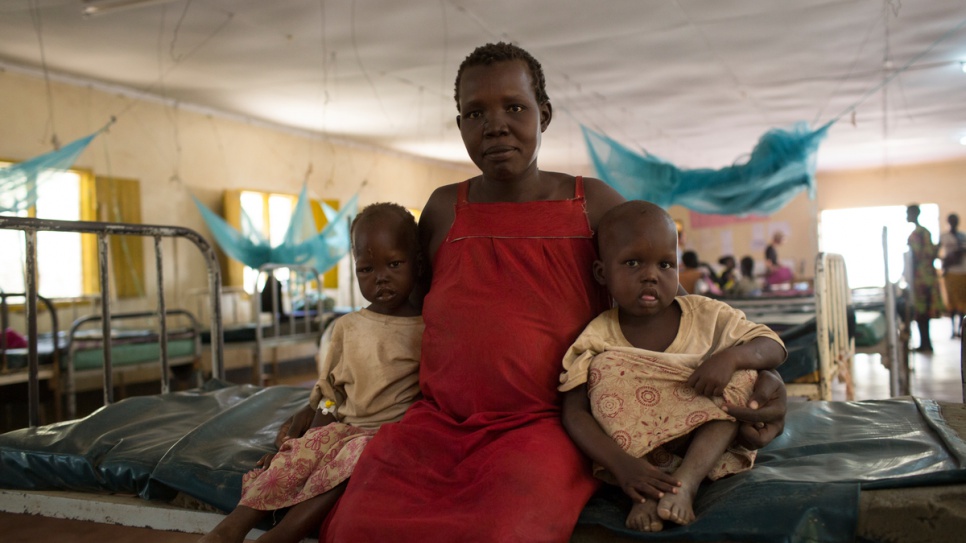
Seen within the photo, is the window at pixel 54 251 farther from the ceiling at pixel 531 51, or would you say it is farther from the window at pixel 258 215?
the window at pixel 258 215

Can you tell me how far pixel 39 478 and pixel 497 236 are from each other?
136cm

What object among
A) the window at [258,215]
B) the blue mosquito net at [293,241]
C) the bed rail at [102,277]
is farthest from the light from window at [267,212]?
the bed rail at [102,277]

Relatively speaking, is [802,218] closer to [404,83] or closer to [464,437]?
[404,83]

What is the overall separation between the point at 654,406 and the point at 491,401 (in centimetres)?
31

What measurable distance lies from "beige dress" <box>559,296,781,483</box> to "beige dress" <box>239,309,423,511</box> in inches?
16.7

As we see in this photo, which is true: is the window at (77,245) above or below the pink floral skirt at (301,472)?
above

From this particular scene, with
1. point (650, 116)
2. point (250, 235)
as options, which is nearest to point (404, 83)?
point (250, 235)

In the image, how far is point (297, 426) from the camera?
5.55 ft

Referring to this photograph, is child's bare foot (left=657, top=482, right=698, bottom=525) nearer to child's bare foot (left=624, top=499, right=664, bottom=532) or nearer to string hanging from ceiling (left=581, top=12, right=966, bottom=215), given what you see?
child's bare foot (left=624, top=499, right=664, bottom=532)

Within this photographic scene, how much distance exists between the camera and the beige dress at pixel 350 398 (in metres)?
1.45

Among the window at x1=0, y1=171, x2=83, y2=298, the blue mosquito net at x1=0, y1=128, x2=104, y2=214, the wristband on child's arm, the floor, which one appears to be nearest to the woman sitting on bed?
the wristband on child's arm

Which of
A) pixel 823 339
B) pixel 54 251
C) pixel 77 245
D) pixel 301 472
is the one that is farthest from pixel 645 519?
pixel 77 245

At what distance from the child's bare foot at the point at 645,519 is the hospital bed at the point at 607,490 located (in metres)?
0.02

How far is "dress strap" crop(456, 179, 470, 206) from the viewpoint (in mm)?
1626
